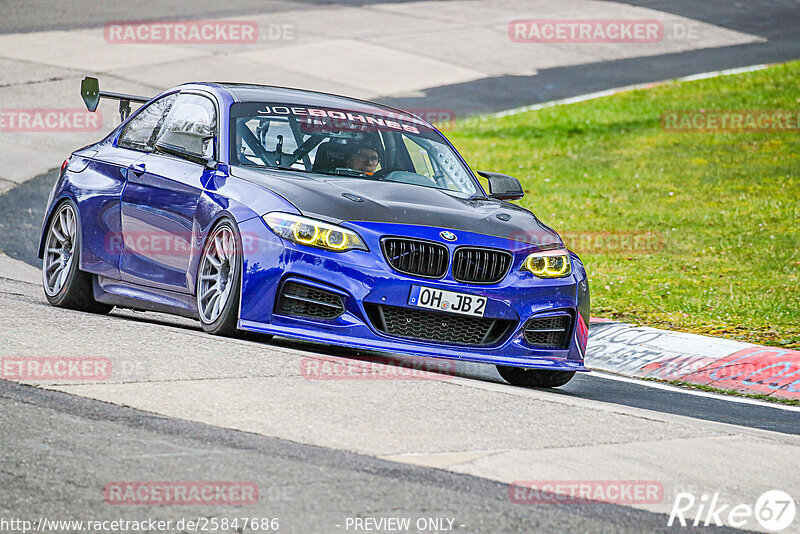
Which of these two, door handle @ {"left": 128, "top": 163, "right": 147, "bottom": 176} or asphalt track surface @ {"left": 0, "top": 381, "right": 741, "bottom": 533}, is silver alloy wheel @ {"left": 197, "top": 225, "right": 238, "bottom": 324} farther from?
asphalt track surface @ {"left": 0, "top": 381, "right": 741, "bottom": 533}

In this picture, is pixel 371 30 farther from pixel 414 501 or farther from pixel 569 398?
pixel 414 501

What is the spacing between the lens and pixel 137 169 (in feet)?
28.5

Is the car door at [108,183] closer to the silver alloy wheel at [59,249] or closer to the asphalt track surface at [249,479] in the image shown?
the silver alloy wheel at [59,249]

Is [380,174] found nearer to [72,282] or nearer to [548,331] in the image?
[548,331]

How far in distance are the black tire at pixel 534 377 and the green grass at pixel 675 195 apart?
8.28 feet

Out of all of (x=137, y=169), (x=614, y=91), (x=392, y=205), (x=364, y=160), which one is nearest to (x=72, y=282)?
(x=137, y=169)

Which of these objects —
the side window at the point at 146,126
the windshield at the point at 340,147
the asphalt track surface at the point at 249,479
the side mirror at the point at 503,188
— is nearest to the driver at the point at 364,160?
the windshield at the point at 340,147

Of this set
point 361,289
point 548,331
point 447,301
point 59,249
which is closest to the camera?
point 361,289

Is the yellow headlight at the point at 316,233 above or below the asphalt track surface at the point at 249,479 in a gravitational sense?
above

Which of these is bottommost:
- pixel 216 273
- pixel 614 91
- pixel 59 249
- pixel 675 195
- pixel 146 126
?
pixel 675 195

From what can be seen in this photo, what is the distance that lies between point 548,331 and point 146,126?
3.32 m

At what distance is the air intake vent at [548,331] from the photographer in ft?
25.1

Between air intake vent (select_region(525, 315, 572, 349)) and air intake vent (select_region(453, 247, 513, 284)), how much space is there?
36cm

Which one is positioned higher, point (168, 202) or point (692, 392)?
point (168, 202)
